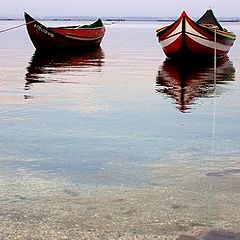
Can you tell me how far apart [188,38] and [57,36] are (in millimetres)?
8706

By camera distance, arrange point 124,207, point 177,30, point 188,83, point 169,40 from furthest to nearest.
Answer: point 169,40 < point 177,30 < point 188,83 < point 124,207

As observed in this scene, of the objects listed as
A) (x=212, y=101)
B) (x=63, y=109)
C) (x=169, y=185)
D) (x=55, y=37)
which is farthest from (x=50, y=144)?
(x=55, y=37)

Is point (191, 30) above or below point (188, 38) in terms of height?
above

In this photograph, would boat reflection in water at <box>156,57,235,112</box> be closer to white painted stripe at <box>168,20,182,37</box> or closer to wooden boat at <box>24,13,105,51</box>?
white painted stripe at <box>168,20,182,37</box>

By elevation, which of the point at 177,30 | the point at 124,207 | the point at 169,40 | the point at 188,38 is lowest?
the point at 169,40

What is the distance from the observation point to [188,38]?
21.3 metres

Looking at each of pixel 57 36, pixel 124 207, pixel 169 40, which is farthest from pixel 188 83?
pixel 57 36

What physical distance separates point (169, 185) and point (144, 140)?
1.79 metres

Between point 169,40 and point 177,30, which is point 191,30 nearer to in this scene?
point 177,30

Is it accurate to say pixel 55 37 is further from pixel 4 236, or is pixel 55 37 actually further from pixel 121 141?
pixel 4 236

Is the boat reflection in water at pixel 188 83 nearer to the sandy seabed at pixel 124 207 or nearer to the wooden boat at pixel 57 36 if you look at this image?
the sandy seabed at pixel 124 207

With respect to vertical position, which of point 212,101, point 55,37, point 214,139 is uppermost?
point 214,139

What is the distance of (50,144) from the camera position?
21.1 feet

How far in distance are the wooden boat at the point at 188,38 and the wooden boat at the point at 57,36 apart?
680 cm
